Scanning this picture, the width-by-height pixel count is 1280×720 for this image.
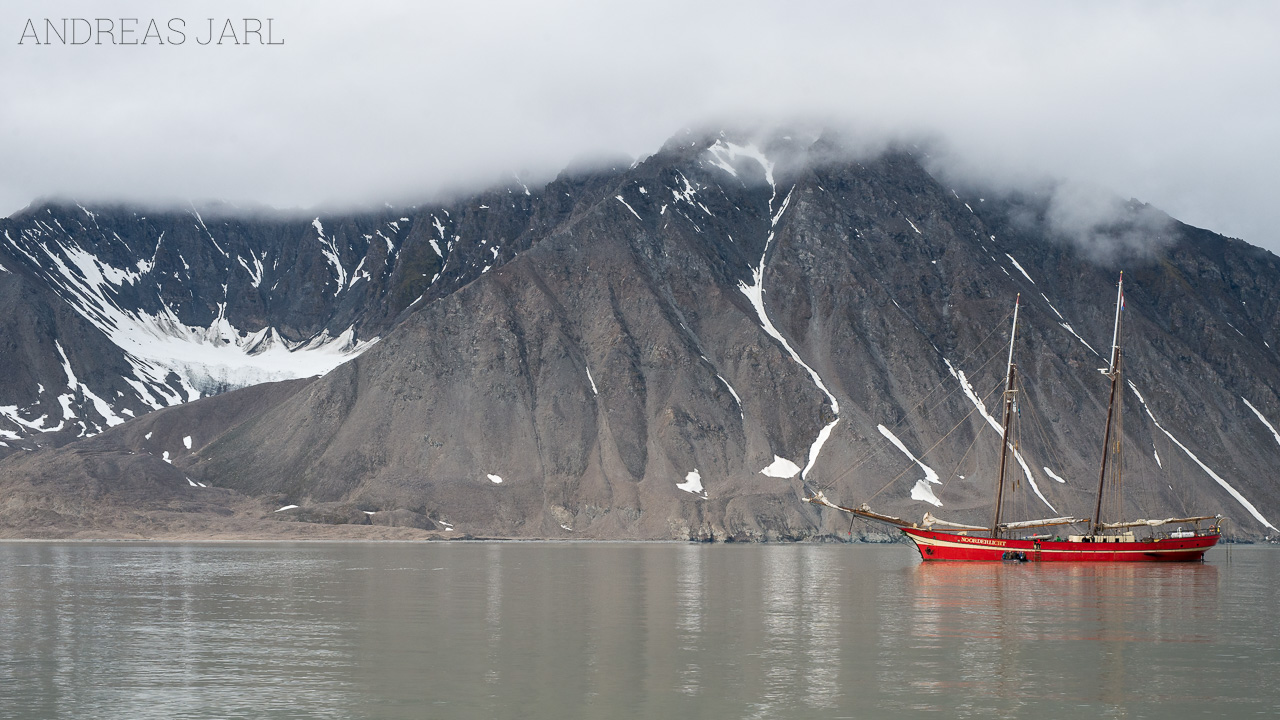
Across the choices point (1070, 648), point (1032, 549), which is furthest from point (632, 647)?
point (1032, 549)

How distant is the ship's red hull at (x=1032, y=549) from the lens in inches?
4739

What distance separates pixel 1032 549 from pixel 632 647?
83.7 m

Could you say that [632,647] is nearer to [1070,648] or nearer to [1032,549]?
[1070,648]

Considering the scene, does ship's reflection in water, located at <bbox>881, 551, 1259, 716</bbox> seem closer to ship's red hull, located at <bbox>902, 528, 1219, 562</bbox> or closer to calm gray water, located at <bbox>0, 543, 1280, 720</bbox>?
calm gray water, located at <bbox>0, 543, 1280, 720</bbox>

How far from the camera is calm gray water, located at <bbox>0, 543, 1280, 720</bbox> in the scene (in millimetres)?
35312

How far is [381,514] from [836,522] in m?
70.8

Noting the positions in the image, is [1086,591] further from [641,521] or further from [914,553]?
[641,521]

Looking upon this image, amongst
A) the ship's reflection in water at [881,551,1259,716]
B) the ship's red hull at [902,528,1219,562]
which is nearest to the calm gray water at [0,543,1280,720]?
the ship's reflection in water at [881,551,1259,716]

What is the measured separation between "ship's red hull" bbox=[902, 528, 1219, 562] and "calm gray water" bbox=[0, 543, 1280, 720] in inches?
1255

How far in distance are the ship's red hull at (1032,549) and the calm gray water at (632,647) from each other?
31871 mm

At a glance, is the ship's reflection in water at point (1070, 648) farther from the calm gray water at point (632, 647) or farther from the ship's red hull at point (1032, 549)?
the ship's red hull at point (1032, 549)

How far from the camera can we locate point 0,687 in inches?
1489

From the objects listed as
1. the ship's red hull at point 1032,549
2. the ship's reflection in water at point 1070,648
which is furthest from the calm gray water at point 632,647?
the ship's red hull at point 1032,549

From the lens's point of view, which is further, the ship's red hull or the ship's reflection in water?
the ship's red hull
